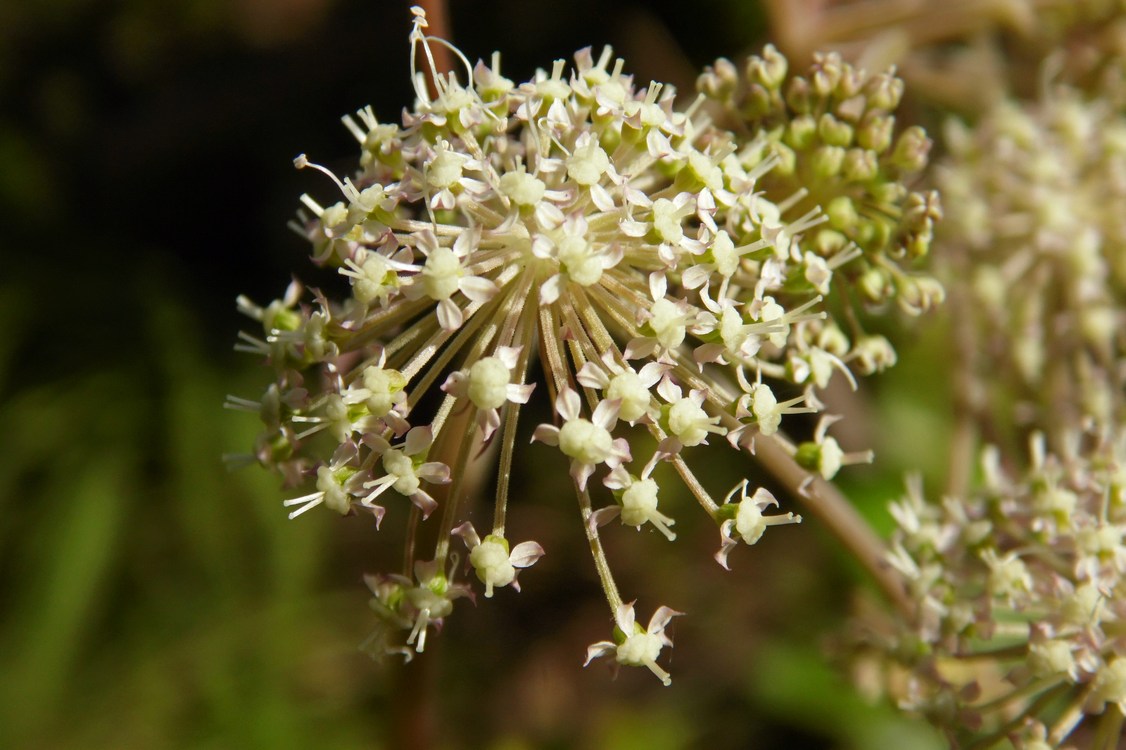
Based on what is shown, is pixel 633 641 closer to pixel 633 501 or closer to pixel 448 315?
pixel 633 501

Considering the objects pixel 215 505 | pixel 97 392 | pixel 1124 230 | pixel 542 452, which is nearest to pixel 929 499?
pixel 1124 230

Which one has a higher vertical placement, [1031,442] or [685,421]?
[685,421]

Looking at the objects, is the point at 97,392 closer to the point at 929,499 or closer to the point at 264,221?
the point at 264,221

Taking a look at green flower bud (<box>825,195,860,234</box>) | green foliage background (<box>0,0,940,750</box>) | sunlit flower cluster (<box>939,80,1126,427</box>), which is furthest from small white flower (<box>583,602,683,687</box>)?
green foliage background (<box>0,0,940,750</box>)

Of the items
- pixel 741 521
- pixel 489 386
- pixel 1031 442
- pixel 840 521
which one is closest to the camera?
pixel 489 386

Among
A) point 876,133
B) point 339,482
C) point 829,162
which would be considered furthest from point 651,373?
point 876,133
